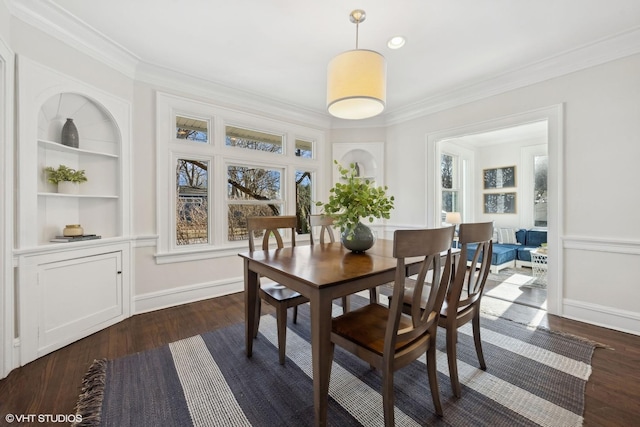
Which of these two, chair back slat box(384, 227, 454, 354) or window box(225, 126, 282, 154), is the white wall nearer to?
chair back slat box(384, 227, 454, 354)

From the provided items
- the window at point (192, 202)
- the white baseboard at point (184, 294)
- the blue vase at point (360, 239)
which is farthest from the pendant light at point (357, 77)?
the white baseboard at point (184, 294)

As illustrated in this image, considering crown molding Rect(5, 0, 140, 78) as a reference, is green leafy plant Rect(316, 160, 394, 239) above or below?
below

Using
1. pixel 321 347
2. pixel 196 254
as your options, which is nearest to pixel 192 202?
→ pixel 196 254

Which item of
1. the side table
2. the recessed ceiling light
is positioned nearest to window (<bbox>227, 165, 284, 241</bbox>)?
the recessed ceiling light

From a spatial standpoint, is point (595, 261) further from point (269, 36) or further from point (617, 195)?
point (269, 36)

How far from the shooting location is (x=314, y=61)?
9.13 ft

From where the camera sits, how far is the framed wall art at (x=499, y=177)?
5.59m

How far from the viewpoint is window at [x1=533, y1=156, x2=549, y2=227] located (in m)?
5.22

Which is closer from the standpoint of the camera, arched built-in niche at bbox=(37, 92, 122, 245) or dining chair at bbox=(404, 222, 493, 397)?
dining chair at bbox=(404, 222, 493, 397)

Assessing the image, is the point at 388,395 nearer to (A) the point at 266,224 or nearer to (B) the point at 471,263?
(B) the point at 471,263

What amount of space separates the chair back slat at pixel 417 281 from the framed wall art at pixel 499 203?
529 centimetres

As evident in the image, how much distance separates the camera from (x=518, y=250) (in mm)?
4766

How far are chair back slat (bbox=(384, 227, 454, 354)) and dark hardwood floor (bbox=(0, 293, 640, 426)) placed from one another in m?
1.02

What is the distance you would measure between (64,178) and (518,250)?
6.28 metres
